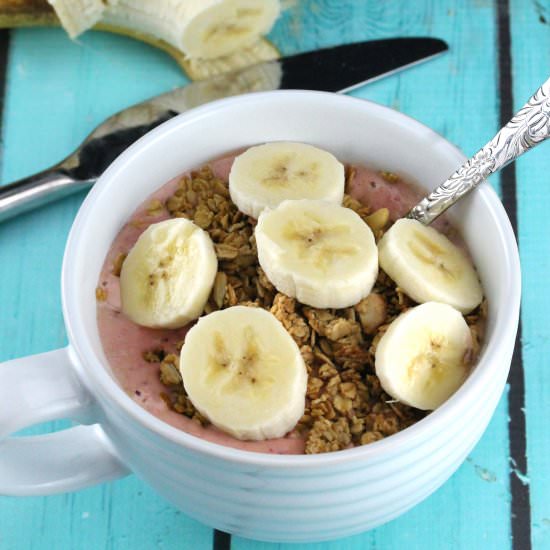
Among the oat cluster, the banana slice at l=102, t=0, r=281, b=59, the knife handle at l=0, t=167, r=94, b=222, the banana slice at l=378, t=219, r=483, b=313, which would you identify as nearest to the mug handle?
the oat cluster

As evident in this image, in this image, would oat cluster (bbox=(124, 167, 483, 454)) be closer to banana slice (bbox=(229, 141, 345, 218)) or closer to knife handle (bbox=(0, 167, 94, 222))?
banana slice (bbox=(229, 141, 345, 218))

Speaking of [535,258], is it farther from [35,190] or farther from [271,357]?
[35,190]

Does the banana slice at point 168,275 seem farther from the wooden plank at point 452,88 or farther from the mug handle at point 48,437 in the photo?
the wooden plank at point 452,88

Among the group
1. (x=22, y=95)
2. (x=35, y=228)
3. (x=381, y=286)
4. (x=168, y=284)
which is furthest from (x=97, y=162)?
(x=381, y=286)

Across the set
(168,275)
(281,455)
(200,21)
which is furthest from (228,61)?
(281,455)

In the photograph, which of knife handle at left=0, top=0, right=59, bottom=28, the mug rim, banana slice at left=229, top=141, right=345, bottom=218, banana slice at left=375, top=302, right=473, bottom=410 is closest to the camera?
the mug rim

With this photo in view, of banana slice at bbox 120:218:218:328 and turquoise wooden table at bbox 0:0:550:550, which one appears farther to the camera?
turquoise wooden table at bbox 0:0:550:550

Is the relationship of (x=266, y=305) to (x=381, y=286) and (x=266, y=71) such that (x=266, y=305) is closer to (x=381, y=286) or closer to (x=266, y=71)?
(x=381, y=286)
